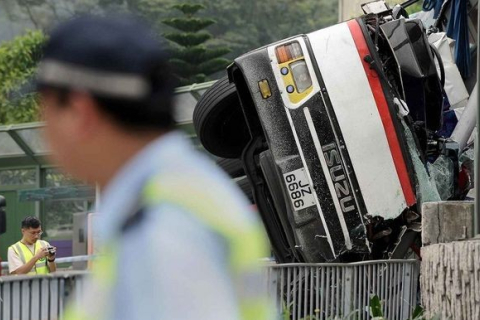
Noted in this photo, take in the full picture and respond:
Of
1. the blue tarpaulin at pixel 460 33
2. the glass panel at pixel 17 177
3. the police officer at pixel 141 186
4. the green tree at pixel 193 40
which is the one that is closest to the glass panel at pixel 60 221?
the glass panel at pixel 17 177

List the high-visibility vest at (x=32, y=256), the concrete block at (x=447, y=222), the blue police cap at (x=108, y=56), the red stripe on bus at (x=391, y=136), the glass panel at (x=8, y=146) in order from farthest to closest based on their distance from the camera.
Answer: the glass panel at (x=8, y=146), the high-visibility vest at (x=32, y=256), the red stripe on bus at (x=391, y=136), the concrete block at (x=447, y=222), the blue police cap at (x=108, y=56)

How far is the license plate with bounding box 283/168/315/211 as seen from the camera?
8.64 meters

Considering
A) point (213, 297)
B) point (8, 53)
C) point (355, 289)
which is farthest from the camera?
point (8, 53)

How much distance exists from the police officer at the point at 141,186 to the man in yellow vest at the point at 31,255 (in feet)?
31.0

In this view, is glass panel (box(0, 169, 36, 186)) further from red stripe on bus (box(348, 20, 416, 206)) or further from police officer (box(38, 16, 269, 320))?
police officer (box(38, 16, 269, 320))

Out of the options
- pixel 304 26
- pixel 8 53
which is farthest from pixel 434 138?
pixel 304 26

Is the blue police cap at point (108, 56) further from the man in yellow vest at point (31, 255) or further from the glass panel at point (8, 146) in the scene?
the glass panel at point (8, 146)

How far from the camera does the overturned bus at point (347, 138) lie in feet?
28.1

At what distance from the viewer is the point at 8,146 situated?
23.7 meters

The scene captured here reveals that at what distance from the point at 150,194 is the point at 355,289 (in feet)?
18.9

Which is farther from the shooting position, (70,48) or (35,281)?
(35,281)

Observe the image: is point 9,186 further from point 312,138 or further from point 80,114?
point 80,114

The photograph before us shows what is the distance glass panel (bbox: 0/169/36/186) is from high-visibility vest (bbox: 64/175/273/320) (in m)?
25.0

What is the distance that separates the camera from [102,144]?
7.97 ft
